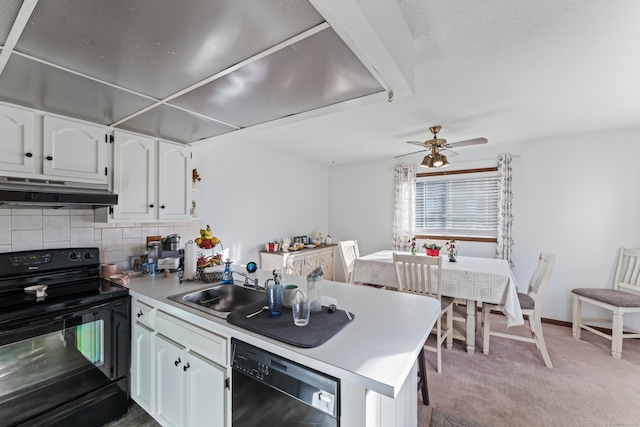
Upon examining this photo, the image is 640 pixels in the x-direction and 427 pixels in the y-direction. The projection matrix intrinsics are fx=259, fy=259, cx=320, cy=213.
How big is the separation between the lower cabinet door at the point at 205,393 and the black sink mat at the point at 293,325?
0.90 ft

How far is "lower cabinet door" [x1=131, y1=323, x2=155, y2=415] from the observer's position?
1.64 meters

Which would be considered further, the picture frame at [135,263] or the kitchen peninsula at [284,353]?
the picture frame at [135,263]

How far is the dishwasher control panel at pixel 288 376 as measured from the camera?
34.5 inches

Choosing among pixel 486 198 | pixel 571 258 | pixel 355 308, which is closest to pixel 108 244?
pixel 355 308

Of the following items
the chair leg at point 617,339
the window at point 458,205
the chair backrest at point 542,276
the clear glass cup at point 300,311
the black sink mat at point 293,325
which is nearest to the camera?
the black sink mat at point 293,325

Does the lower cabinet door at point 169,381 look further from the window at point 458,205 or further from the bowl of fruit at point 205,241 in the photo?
the window at point 458,205

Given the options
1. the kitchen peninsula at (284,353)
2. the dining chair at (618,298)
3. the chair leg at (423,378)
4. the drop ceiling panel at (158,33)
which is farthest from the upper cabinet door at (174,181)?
the dining chair at (618,298)

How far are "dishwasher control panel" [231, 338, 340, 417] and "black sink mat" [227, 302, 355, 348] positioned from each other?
74mm

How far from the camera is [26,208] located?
1.77m

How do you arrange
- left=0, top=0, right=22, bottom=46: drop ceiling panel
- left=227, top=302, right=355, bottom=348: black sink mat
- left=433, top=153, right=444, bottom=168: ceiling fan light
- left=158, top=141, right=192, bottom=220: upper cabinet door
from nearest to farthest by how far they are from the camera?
left=0, top=0, right=22, bottom=46: drop ceiling panel < left=227, top=302, right=355, bottom=348: black sink mat < left=158, top=141, right=192, bottom=220: upper cabinet door < left=433, top=153, right=444, bottom=168: ceiling fan light

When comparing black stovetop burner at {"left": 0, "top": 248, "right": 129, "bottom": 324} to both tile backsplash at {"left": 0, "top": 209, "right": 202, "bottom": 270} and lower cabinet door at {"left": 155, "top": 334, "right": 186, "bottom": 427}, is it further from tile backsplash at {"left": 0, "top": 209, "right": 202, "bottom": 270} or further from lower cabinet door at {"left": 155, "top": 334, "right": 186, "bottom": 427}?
lower cabinet door at {"left": 155, "top": 334, "right": 186, "bottom": 427}

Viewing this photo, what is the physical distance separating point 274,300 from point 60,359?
1446 mm

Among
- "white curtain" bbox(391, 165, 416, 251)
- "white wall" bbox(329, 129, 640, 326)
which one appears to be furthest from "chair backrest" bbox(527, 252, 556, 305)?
"white curtain" bbox(391, 165, 416, 251)

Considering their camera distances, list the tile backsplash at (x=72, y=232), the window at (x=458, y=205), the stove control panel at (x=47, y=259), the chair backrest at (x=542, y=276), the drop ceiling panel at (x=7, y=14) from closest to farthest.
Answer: the drop ceiling panel at (x=7, y=14), the stove control panel at (x=47, y=259), the tile backsplash at (x=72, y=232), the chair backrest at (x=542, y=276), the window at (x=458, y=205)
